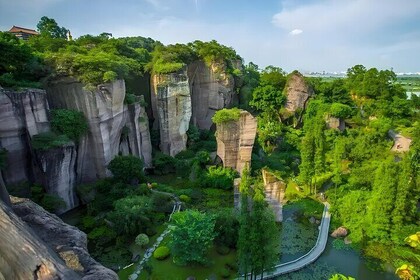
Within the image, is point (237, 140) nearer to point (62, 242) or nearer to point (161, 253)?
point (161, 253)

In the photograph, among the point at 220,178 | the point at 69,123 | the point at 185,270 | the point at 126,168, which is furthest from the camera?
the point at 220,178

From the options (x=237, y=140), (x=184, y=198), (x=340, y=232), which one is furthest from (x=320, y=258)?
(x=237, y=140)

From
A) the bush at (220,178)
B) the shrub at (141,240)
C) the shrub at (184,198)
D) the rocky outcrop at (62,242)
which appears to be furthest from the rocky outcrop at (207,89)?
the rocky outcrop at (62,242)

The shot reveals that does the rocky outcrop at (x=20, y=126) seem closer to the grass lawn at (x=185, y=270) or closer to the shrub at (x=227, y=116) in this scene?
the grass lawn at (x=185, y=270)

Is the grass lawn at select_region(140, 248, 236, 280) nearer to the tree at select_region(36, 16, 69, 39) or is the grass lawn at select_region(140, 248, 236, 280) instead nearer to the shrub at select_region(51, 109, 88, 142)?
the shrub at select_region(51, 109, 88, 142)

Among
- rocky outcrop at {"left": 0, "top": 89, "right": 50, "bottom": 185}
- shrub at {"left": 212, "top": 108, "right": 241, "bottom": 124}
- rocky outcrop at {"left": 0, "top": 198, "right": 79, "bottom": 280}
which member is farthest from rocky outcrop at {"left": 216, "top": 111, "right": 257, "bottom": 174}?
rocky outcrop at {"left": 0, "top": 198, "right": 79, "bottom": 280}
